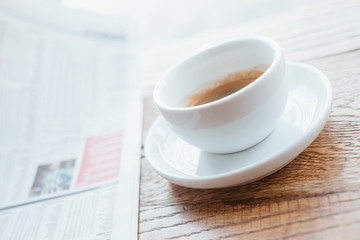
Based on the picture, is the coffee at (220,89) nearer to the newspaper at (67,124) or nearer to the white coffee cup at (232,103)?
the white coffee cup at (232,103)

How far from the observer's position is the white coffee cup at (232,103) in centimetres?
35

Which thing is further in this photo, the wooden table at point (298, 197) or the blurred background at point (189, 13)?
the blurred background at point (189, 13)

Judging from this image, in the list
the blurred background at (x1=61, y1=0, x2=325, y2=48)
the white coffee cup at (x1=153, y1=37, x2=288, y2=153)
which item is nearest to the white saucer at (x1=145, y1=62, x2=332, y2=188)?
the white coffee cup at (x1=153, y1=37, x2=288, y2=153)

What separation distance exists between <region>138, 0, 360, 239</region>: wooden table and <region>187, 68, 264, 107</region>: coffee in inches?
4.9

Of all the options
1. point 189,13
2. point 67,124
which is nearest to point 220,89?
point 67,124

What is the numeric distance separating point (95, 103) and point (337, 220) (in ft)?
1.83

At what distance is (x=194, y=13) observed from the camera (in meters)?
1.33

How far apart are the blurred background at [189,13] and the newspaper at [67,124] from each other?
12.0 inches

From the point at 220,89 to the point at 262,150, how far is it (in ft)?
0.50

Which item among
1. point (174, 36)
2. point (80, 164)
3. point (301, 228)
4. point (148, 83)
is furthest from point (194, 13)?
point (301, 228)

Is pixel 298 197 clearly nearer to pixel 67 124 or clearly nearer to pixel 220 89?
pixel 220 89

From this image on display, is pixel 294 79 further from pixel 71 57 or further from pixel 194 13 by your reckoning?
pixel 194 13

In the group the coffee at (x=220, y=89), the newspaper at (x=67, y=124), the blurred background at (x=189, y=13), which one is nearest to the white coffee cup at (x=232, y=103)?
the coffee at (x=220, y=89)

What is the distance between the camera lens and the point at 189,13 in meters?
1.35
